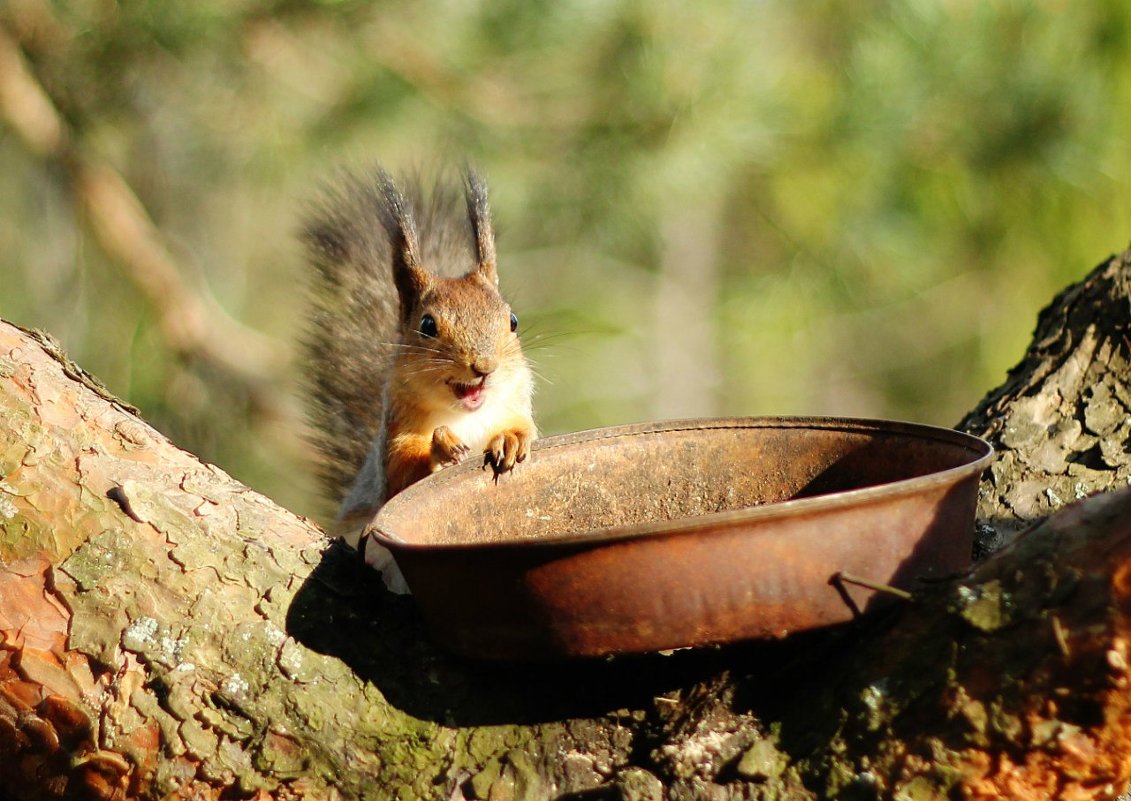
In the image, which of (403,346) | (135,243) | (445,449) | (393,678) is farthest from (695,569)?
(135,243)

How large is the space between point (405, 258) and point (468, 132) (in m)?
0.67

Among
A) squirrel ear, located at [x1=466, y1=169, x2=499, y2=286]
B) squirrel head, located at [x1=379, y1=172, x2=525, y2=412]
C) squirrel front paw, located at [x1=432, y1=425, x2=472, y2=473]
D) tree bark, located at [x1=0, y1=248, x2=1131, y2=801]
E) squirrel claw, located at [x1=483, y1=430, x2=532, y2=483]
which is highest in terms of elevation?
squirrel ear, located at [x1=466, y1=169, x2=499, y2=286]

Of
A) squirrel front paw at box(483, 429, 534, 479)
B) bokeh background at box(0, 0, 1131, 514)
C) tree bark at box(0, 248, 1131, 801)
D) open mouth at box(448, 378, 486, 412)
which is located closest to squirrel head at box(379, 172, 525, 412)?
open mouth at box(448, 378, 486, 412)

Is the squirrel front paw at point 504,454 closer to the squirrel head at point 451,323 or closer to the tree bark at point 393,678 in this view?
the tree bark at point 393,678

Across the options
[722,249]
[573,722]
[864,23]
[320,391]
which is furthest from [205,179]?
[722,249]

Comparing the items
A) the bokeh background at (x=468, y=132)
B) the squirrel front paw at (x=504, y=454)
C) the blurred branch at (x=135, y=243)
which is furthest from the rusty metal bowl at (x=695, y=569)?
the blurred branch at (x=135, y=243)

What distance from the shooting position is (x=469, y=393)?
172 cm

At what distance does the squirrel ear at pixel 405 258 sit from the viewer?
1774 millimetres

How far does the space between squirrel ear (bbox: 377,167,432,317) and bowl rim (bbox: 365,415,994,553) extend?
54 centimetres

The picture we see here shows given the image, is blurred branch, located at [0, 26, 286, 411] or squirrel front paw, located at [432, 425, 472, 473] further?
blurred branch, located at [0, 26, 286, 411]

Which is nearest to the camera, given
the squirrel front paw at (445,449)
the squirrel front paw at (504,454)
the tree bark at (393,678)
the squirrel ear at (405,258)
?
the tree bark at (393,678)

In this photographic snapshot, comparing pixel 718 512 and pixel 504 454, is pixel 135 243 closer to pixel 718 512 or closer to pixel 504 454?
pixel 504 454

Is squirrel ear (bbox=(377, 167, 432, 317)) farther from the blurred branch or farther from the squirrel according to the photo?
the blurred branch

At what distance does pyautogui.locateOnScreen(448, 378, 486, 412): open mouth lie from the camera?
1.71 meters
